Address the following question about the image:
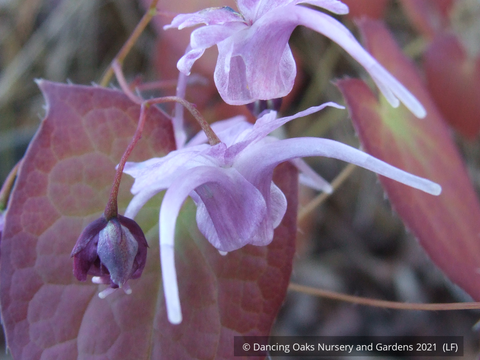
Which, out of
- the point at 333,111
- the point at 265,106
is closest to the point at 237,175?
the point at 265,106

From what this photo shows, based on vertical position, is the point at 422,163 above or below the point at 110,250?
below

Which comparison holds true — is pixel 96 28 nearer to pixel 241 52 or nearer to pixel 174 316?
pixel 241 52

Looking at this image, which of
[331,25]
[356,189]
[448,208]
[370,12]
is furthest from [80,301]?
[356,189]

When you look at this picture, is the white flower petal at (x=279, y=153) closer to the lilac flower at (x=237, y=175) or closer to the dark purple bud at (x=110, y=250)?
the lilac flower at (x=237, y=175)

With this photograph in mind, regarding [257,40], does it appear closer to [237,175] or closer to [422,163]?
[237,175]

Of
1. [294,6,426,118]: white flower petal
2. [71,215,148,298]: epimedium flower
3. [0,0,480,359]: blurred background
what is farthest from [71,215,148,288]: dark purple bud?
[0,0,480,359]: blurred background

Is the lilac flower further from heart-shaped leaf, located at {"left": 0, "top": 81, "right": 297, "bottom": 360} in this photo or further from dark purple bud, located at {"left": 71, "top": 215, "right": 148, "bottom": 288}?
heart-shaped leaf, located at {"left": 0, "top": 81, "right": 297, "bottom": 360}

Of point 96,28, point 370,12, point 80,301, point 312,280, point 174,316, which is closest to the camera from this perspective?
point 174,316
